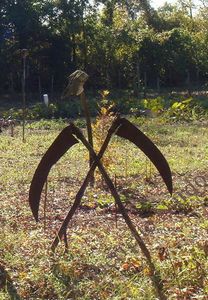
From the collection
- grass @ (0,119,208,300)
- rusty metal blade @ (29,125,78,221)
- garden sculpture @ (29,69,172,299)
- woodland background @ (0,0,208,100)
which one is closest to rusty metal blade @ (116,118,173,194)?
garden sculpture @ (29,69,172,299)

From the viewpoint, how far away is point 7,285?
3701 mm

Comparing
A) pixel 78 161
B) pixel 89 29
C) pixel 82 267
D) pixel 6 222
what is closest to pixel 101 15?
pixel 89 29

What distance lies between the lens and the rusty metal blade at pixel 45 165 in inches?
163

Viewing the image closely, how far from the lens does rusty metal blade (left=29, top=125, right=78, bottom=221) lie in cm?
413

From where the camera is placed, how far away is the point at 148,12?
96.0ft

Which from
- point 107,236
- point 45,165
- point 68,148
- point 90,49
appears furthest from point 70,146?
point 90,49

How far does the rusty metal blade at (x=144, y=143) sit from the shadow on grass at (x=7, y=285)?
1.25 m

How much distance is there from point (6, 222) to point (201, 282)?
2.45 metres

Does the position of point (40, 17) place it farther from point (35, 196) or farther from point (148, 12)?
point (35, 196)

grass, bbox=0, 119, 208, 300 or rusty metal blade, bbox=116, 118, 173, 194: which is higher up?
rusty metal blade, bbox=116, 118, 173, 194

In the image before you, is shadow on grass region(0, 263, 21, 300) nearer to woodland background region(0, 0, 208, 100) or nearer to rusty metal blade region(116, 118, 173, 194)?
rusty metal blade region(116, 118, 173, 194)

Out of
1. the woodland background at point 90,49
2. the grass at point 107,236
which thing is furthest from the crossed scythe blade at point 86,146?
the woodland background at point 90,49

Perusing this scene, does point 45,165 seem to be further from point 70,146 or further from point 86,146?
point 86,146

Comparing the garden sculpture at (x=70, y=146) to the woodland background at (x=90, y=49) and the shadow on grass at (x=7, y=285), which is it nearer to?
the shadow on grass at (x=7, y=285)
